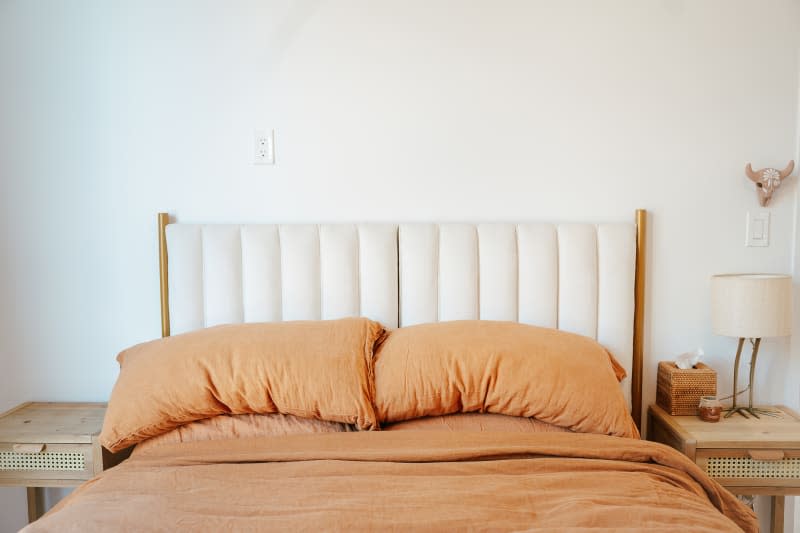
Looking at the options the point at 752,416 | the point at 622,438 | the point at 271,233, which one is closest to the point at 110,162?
the point at 271,233

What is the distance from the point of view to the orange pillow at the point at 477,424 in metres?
Answer: 1.51

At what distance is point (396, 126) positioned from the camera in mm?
2000

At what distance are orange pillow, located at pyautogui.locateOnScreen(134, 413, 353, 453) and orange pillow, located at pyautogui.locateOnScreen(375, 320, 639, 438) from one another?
0.19 m

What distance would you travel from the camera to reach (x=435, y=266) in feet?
6.33

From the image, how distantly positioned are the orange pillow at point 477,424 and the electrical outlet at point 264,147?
1080 mm

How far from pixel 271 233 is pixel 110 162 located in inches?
27.2

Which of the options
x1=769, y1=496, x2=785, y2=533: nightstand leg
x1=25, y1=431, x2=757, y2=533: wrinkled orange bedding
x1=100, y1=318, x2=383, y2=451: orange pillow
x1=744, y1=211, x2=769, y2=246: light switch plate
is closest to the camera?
x1=25, y1=431, x2=757, y2=533: wrinkled orange bedding

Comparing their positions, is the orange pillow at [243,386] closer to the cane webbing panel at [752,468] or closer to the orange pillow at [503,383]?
the orange pillow at [503,383]

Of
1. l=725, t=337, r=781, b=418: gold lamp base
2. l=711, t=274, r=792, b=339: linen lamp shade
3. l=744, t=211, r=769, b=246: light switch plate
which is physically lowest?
l=725, t=337, r=781, b=418: gold lamp base

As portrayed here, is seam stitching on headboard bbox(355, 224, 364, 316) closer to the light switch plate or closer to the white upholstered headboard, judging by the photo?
the white upholstered headboard

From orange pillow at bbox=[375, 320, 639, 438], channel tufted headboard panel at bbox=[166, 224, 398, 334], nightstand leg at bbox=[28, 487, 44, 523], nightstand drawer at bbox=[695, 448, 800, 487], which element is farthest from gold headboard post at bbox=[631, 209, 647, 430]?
nightstand leg at bbox=[28, 487, 44, 523]

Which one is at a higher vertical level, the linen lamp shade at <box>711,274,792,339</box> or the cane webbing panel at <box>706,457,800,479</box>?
the linen lamp shade at <box>711,274,792,339</box>

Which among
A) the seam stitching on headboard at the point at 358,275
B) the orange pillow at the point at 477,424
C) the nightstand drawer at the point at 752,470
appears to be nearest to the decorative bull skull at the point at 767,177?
the nightstand drawer at the point at 752,470

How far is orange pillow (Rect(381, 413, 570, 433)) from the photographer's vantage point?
4.95 ft
